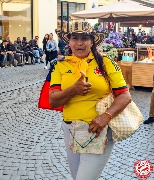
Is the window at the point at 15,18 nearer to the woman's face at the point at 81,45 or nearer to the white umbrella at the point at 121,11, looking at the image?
the white umbrella at the point at 121,11

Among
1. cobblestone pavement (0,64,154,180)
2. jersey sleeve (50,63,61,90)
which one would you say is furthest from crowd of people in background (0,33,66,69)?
jersey sleeve (50,63,61,90)

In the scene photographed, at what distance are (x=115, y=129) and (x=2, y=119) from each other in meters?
5.39

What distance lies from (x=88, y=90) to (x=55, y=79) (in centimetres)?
34

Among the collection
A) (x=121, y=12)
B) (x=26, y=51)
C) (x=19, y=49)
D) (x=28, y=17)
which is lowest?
(x=26, y=51)

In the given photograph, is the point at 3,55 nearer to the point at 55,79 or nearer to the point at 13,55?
the point at 13,55

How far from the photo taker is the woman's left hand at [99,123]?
8.57ft

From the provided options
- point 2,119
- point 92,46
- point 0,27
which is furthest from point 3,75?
point 92,46

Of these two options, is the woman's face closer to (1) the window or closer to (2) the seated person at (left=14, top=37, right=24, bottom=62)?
(2) the seated person at (left=14, top=37, right=24, bottom=62)

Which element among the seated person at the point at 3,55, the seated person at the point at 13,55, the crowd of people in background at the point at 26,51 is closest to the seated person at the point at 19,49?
the crowd of people in background at the point at 26,51

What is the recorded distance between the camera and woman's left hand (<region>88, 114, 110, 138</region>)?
2611mm

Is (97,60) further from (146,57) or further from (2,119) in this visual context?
(146,57)

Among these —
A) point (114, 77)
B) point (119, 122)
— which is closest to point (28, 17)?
point (114, 77)

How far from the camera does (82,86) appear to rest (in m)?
2.53

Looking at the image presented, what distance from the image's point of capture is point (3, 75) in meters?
15.2
